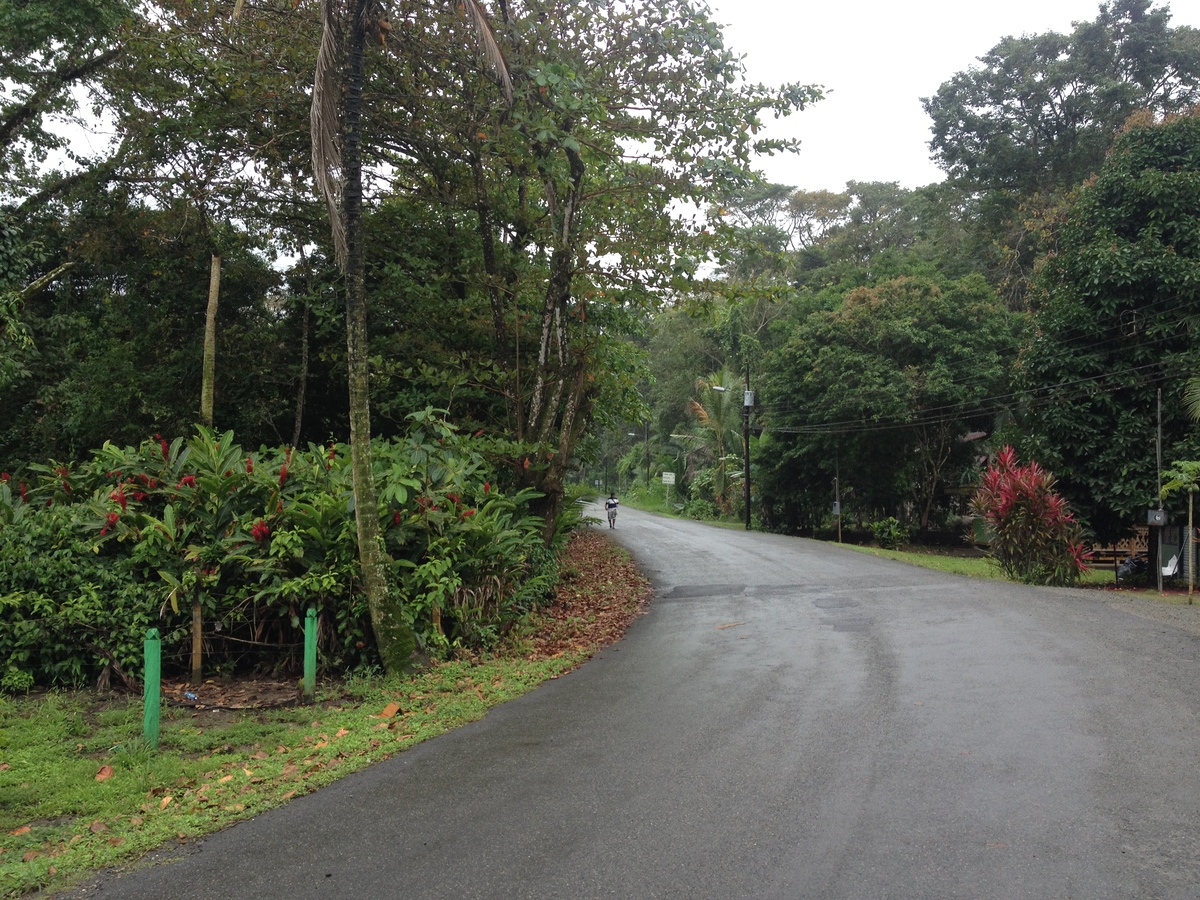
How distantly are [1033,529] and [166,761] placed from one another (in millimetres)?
15322

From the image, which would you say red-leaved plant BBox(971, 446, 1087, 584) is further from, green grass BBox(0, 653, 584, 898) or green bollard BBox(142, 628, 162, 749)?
green bollard BBox(142, 628, 162, 749)

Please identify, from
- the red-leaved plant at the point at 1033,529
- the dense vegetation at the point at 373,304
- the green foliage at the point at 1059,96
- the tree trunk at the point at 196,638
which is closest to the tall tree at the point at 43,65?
the dense vegetation at the point at 373,304

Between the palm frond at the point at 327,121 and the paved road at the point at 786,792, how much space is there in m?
4.71

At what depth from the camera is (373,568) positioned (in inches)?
314

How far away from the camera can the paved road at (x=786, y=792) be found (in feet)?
13.1

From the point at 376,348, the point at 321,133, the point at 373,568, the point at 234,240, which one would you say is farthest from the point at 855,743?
the point at 234,240

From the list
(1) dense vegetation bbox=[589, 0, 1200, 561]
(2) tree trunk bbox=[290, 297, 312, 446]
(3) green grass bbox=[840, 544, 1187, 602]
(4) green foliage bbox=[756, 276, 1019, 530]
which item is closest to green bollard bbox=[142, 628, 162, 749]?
(2) tree trunk bbox=[290, 297, 312, 446]

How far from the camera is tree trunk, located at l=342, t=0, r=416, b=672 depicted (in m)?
7.98

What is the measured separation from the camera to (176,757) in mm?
5801

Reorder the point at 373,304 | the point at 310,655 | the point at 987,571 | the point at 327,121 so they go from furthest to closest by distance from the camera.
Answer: the point at 987,571
the point at 373,304
the point at 327,121
the point at 310,655

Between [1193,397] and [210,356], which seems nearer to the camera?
[210,356]

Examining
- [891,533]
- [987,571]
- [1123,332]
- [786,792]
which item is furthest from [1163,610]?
[891,533]

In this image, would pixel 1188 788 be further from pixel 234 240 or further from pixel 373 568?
pixel 234 240

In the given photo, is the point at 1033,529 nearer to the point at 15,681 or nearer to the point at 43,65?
the point at 15,681
